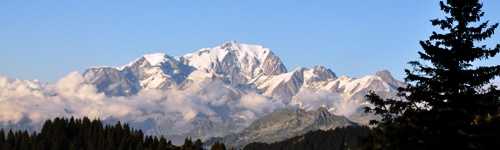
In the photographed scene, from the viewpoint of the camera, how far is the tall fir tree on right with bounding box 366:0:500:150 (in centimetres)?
3531

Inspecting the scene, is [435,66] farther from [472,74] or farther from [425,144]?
[425,144]

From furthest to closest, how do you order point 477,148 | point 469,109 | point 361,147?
1. point 361,147
2. point 469,109
3. point 477,148

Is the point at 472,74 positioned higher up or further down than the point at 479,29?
further down

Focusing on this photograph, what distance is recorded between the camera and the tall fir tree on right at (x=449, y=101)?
116 ft

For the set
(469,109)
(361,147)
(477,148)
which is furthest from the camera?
(361,147)

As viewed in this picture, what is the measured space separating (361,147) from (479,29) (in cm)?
895

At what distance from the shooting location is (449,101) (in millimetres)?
36688

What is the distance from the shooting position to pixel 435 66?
38031 mm

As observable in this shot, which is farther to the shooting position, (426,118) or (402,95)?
(402,95)

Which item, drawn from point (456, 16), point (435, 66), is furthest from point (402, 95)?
point (456, 16)

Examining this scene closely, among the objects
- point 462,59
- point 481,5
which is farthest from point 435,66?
point 481,5

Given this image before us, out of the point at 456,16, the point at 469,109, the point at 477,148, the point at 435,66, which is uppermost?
the point at 456,16

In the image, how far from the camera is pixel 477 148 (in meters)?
34.0

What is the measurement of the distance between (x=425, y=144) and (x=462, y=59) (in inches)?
215
